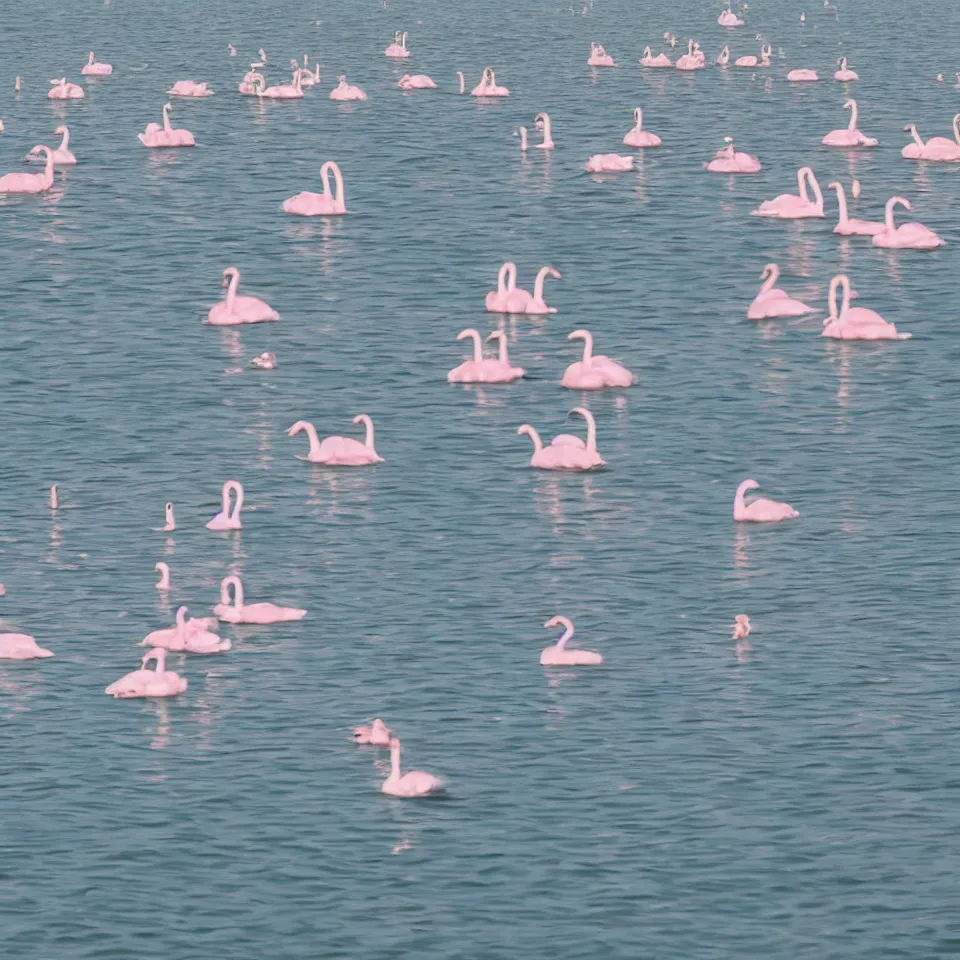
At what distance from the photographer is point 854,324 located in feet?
239

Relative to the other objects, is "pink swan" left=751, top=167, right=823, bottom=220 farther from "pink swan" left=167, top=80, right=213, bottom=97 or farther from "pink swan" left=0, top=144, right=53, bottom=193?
"pink swan" left=167, top=80, right=213, bottom=97

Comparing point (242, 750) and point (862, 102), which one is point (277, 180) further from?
point (242, 750)

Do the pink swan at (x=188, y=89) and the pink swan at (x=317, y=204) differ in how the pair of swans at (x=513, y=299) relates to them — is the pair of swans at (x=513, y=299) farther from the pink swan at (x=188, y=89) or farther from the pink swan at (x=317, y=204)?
the pink swan at (x=188, y=89)

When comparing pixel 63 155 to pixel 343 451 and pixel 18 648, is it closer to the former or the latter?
pixel 343 451

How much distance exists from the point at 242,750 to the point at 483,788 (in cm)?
373

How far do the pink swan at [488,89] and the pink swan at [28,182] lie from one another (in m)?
22.0

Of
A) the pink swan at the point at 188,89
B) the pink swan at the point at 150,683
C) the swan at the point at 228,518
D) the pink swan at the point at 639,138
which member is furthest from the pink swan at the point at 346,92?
the pink swan at the point at 150,683

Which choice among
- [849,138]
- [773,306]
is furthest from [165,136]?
[773,306]

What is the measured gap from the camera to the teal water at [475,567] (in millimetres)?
41750

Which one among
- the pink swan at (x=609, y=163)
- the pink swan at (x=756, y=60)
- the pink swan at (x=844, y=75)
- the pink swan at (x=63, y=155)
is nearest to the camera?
the pink swan at (x=609, y=163)

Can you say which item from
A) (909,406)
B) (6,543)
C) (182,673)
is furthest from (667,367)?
(182,673)

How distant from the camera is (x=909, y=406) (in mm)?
66875

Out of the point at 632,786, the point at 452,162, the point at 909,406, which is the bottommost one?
the point at 632,786

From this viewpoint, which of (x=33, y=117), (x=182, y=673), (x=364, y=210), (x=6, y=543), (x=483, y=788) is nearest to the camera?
(x=483, y=788)
